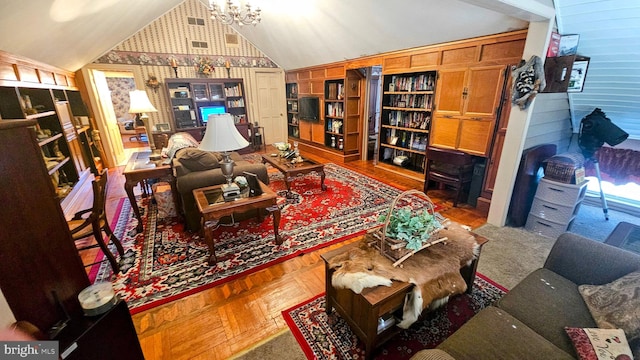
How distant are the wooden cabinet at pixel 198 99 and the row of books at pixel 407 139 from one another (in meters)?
3.90

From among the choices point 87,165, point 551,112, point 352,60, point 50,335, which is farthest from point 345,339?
point 87,165

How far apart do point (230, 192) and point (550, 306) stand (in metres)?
2.28

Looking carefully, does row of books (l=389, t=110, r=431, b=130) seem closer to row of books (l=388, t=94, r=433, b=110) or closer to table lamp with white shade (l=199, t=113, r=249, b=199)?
row of books (l=388, t=94, r=433, b=110)

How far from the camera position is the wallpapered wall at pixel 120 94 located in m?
8.91

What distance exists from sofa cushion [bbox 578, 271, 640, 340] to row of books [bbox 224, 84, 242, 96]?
6680 millimetres

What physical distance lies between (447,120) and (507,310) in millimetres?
2712

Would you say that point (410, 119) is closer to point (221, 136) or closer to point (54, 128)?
point (221, 136)

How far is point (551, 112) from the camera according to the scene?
9.35 feet

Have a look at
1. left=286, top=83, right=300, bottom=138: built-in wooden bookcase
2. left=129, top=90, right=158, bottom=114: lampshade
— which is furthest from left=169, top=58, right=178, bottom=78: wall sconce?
left=286, top=83, right=300, bottom=138: built-in wooden bookcase

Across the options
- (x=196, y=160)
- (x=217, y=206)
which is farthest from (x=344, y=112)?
(x=217, y=206)

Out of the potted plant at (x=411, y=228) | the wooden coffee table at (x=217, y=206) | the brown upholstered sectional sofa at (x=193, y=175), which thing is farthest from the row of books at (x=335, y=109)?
the potted plant at (x=411, y=228)

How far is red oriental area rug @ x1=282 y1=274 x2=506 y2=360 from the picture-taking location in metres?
1.43

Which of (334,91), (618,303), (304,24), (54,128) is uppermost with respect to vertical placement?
(304,24)

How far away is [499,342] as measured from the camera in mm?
1083
